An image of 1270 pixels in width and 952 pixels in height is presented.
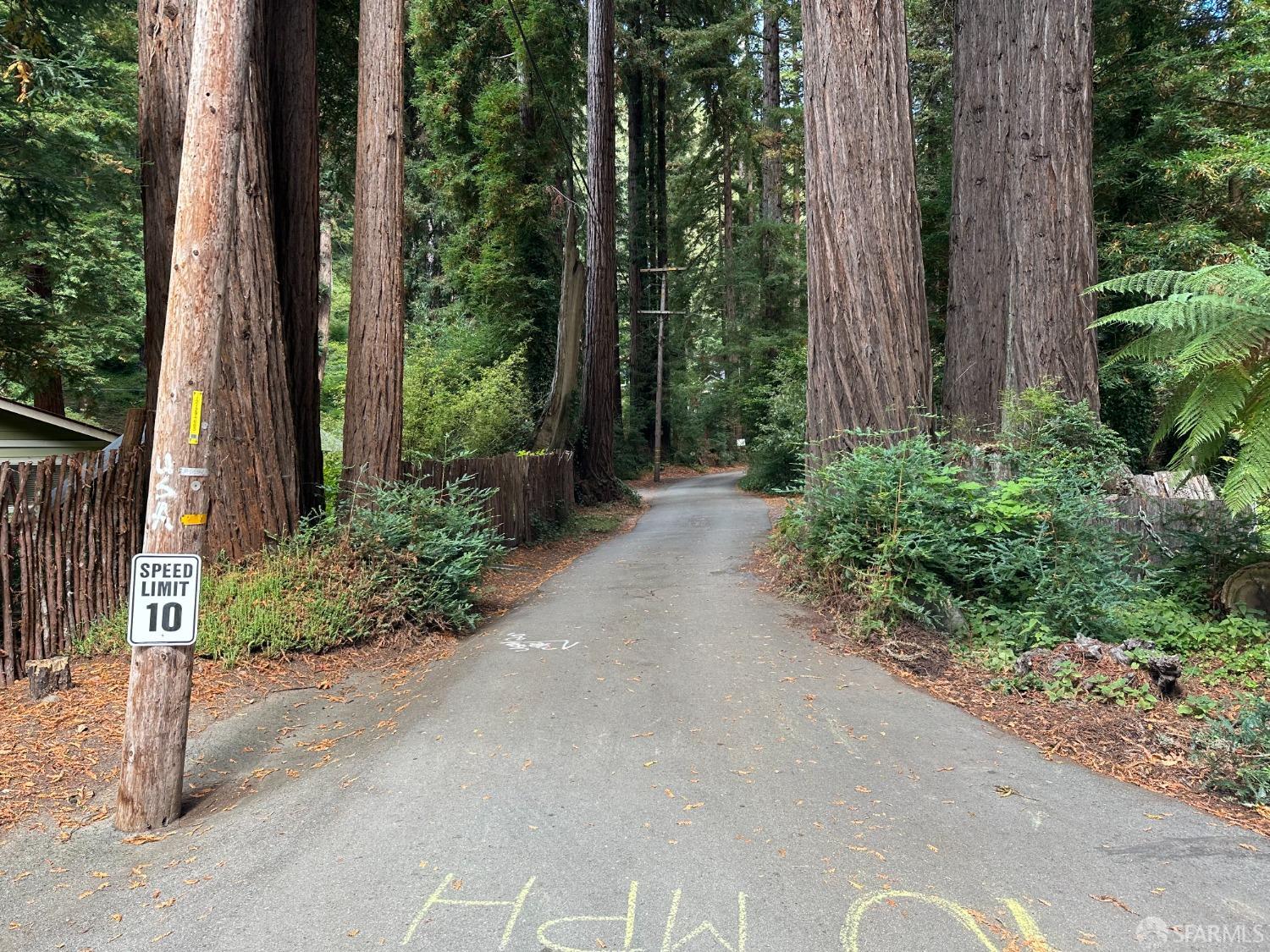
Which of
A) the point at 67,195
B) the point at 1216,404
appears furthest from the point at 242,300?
the point at 1216,404

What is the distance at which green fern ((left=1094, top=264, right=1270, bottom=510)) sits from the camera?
4.99 metres

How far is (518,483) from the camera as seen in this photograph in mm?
13844

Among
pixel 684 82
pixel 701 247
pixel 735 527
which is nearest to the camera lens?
pixel 735 527

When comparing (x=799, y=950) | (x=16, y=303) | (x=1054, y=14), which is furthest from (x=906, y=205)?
(x=16, y=303)

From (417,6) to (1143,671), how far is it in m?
23.2

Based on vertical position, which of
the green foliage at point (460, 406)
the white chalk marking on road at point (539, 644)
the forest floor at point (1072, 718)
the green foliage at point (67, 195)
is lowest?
the forest floor at point (1072, 718)

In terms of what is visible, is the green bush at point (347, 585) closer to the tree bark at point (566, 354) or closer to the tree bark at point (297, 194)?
the tree bark at point (297, 194)

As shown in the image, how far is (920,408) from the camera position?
26.5 ft

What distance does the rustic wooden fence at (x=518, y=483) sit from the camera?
11289 mm

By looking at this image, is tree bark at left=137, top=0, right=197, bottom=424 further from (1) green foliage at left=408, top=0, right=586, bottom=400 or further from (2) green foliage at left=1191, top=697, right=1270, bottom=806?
(1) green foliage at left=408, top=0, right=586, bottom=400

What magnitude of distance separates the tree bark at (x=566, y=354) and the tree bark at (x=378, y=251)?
362 inches

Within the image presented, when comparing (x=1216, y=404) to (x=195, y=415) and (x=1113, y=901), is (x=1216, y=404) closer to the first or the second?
(x=1113, y=901)

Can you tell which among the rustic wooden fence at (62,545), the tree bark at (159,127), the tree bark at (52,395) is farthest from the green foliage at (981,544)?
the tree bark at (52,395)

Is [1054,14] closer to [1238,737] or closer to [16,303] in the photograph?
[1238,737]
